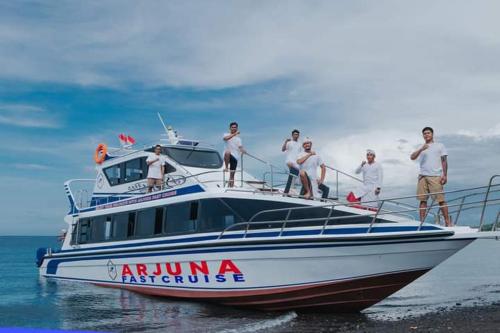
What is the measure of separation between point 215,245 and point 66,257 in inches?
301

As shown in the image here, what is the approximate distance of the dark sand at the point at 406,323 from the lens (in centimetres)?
947

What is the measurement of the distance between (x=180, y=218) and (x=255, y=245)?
255cm

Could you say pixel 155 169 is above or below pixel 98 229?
above

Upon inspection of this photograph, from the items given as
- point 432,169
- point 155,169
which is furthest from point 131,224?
point 432,169

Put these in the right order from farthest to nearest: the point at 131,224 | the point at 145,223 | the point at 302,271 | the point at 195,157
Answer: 1. the point at 195,157
2. the point at 131,224
3. the point at 145,223
4. the point at 302,271

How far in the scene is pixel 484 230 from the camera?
9.79 metres

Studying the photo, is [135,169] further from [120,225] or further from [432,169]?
[432,169]

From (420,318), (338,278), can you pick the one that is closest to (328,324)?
(338,278)

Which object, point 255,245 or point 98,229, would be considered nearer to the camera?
point 255,245

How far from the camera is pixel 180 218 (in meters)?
12.8

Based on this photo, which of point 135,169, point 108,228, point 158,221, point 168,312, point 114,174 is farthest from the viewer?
point 114,174

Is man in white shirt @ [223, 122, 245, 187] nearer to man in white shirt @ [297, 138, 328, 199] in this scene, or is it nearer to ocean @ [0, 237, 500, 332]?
man in white shirt @ [297, 138, 328, 199]

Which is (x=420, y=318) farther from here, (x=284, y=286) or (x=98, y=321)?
(x=98, y=321)

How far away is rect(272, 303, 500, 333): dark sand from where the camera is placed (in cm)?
947
